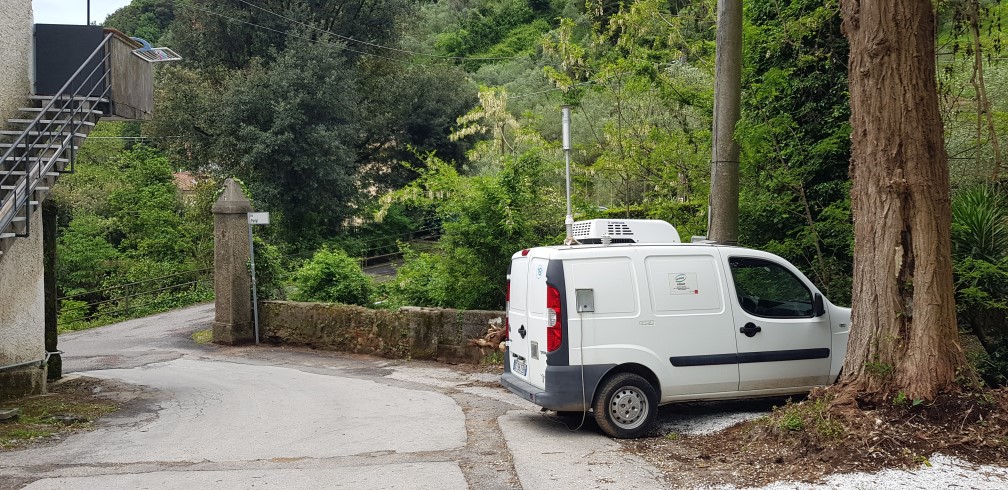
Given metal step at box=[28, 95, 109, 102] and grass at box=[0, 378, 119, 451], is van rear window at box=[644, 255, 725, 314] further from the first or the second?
metal step at box=[28, 95, 109, 102]

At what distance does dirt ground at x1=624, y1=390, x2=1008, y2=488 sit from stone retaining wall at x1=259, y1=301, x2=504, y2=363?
23.3ft

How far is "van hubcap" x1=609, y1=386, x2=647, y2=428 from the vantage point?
8.33 meters

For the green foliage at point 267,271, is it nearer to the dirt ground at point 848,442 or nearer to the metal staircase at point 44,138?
the metal staircase at point 44,138

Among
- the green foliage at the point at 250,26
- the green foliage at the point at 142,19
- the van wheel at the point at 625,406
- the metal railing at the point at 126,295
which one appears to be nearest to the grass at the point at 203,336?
the metal railing at the point at 126,295

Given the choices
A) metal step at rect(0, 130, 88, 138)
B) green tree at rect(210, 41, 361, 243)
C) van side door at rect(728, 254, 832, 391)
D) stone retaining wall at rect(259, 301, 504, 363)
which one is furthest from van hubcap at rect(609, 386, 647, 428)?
green tree at rect(210, 41, 361, 243)

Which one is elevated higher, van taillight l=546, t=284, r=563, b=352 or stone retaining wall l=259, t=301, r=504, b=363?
van taillight l=546, t=284, r=563, b=352

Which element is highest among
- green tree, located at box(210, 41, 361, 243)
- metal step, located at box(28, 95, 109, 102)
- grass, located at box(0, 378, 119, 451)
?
green tree, located at box(210, 41, 361, 243)

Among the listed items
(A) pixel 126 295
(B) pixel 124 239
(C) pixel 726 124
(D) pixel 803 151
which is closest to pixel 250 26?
(B) pixel 124 239

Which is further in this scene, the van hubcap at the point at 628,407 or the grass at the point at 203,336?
the grass at the point at 203,336

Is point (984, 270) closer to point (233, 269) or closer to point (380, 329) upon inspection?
point (380, 329)

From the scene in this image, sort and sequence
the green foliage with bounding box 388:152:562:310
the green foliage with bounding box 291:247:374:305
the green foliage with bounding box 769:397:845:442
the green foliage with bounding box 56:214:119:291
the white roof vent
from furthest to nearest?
1. the green foliage with bounding box 56:214:119:291
2. the green foliage with bounding box 291:247:374:305
3. the green foliage with bounding box 388:152:562:310
4. the white roof vent
5. the green foliage with bounding box 769:397:845:442

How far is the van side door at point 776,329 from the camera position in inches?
347

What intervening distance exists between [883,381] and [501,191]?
9060 mm

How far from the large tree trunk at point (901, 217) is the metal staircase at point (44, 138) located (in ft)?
30.9
